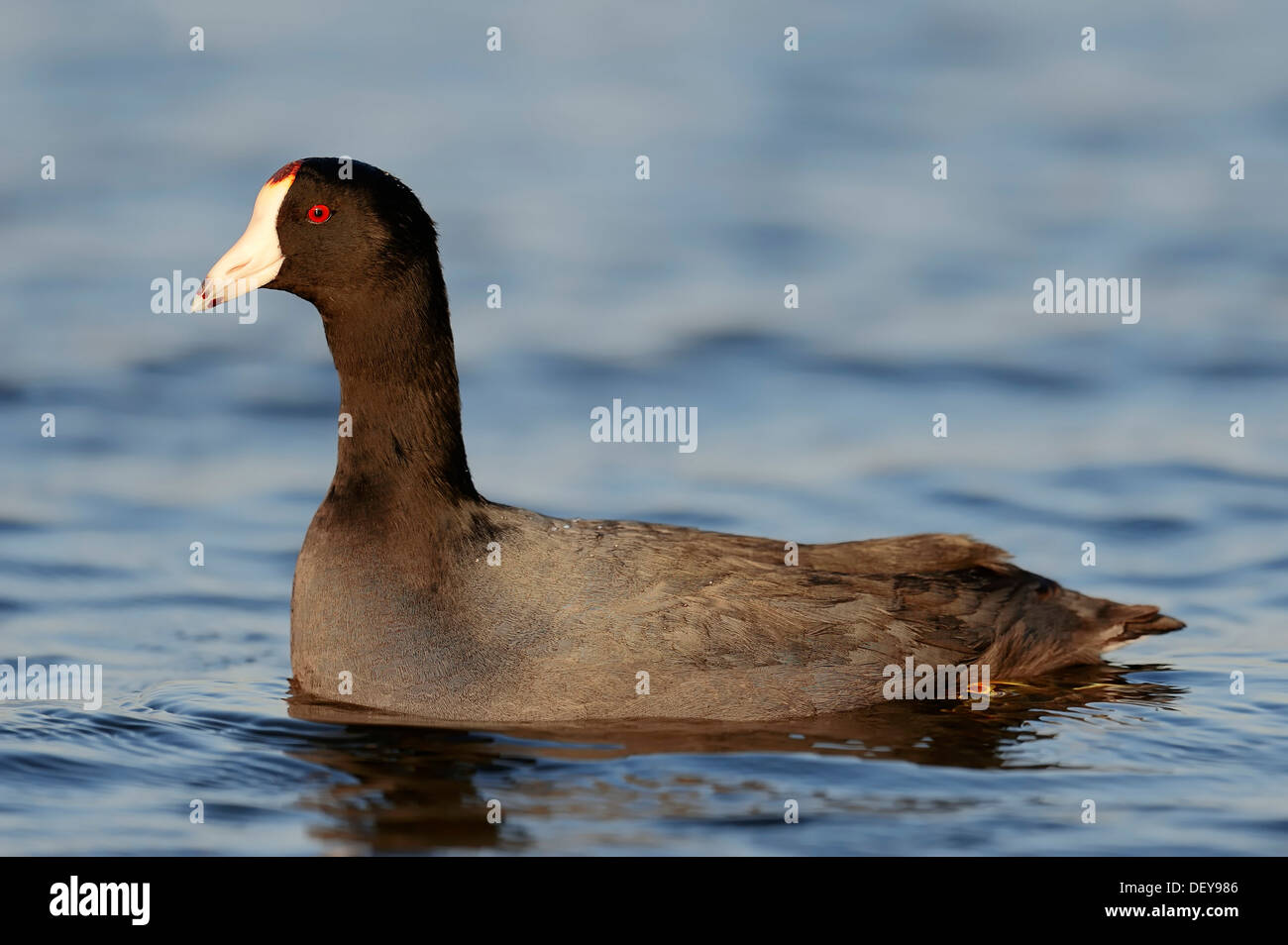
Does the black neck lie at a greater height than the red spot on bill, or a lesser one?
lesser

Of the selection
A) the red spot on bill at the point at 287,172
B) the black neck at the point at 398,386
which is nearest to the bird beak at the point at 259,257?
the red spot on bill at the point at 287,172

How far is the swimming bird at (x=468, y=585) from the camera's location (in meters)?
8.61

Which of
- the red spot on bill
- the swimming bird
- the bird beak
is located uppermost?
the red spot on bill

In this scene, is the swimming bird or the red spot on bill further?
the red spot on bill

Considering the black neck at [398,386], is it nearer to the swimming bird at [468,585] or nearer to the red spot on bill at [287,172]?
the swimming bird at [468,585]

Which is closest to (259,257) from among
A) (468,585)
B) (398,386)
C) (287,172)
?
(287,172)

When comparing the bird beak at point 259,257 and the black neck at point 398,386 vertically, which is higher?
the bird beak at point 259,257

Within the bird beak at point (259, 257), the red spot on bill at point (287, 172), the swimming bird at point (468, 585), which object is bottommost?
the swimming bird at point (468, 585)

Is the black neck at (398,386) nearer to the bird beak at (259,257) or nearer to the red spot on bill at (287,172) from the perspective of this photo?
the bird beak at (259,257)

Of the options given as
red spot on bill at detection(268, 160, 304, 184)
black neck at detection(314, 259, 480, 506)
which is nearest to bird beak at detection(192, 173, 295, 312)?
red spot on bill at detection(268, 160, 304, 184)

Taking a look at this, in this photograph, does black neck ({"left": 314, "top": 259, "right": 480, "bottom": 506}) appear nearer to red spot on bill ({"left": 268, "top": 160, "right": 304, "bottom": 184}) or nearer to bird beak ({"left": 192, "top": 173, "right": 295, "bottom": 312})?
bird beak ({"left": 192, "top": 173, "right": 295, "bottom": 312})

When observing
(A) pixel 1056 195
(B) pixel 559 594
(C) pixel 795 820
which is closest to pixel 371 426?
(B) pixel 559 594

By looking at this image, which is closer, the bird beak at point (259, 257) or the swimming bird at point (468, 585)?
the swimming bird at point (468, 585)

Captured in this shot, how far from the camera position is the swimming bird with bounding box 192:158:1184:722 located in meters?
8.61
